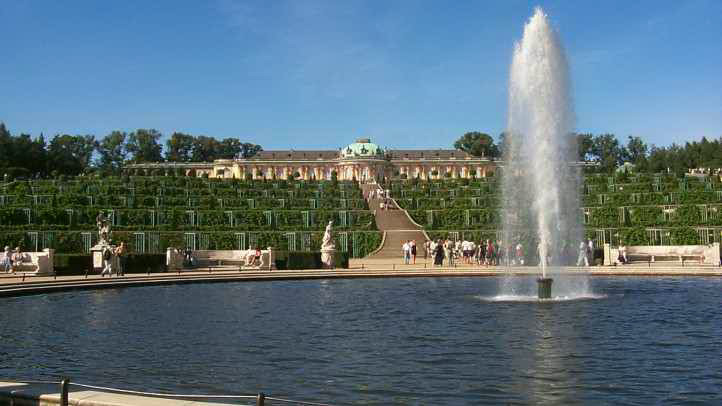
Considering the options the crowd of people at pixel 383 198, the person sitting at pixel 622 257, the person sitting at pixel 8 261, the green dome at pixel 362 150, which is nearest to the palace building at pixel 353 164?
the green dome at pixel 362 150

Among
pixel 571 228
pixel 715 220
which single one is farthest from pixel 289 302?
pixel 715 220

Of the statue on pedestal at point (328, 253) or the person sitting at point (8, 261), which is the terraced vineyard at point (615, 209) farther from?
the person sitting at point (8, 261)

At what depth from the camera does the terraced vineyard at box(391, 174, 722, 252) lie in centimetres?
4725

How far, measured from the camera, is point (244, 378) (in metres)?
12.1

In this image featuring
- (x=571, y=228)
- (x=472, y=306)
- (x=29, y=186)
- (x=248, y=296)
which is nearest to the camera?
(x=472, y=306)

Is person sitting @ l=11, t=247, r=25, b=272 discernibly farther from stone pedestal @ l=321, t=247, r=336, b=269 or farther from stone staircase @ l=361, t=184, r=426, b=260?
stone staircase @ l=361, t=184, r=426, b=260

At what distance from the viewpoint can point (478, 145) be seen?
17100 cm

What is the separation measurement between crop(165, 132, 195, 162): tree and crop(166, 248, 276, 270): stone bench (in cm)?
13313

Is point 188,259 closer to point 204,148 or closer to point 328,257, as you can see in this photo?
point 328,257

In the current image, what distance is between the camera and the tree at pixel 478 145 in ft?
560

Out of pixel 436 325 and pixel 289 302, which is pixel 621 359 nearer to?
pixel 436 325

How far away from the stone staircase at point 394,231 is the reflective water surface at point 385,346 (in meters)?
26.5

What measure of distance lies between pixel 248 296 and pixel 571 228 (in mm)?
11287

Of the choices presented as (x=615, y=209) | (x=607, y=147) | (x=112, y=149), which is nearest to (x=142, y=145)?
(x=112, y=149)
